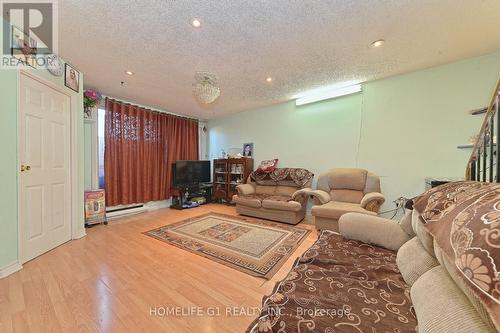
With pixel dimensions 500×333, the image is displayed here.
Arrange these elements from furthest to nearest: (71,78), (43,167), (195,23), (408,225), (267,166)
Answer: (267,166)
(71,78)
(43,167)
(195,23)
(408,225)

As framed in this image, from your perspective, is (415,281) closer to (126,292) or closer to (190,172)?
(126,292)

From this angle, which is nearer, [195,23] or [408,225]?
[408,225]

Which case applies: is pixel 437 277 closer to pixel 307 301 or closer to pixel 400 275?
pixel 400 275

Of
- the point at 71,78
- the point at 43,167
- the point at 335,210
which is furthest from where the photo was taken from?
the point at 335,210

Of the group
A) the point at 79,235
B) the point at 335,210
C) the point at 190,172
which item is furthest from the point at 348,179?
the point at 79,235

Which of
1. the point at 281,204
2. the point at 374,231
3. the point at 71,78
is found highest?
the point at 71,78

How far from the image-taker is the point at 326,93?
3537 mm

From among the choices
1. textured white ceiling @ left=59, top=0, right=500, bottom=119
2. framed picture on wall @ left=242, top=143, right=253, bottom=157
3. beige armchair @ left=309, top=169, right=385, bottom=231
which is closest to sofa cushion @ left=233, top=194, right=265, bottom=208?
beige armchair @ left=309, top=169, right=385, bottom=231

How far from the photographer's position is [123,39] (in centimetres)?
205

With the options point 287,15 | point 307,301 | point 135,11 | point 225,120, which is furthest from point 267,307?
point 225,120

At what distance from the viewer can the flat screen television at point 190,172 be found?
4457 mm

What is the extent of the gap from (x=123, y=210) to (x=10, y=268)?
7.02 feet

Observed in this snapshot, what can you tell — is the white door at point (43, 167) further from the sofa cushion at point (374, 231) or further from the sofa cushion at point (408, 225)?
the sofa cushion at point (408, 225)

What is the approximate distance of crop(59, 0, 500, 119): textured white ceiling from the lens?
1639 millimetres
